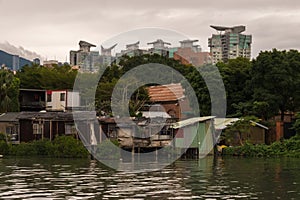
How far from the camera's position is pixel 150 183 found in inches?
799

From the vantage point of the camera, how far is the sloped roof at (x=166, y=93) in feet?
178

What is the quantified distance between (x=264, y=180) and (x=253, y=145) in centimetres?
1685

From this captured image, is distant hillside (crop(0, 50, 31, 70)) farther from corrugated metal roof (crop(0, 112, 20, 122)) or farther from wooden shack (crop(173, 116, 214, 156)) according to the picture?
wooden shack (crop(173, 116, 214, 156))

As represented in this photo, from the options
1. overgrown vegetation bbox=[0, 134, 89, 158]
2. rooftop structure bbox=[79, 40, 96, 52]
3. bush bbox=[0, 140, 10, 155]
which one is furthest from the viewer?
rooftop structure bbox=[79, 40, 96, 52]

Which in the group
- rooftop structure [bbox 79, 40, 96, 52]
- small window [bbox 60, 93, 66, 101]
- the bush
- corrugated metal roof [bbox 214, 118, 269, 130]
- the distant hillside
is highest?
the distant hillside

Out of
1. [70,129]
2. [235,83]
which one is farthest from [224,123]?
[70,129]

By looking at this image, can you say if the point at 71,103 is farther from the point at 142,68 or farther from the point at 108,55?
the point at 108,55

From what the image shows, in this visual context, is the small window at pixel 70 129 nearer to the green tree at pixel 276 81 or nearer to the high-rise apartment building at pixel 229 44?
the green tree at pixel 276 81

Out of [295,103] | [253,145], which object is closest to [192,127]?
[253,145]

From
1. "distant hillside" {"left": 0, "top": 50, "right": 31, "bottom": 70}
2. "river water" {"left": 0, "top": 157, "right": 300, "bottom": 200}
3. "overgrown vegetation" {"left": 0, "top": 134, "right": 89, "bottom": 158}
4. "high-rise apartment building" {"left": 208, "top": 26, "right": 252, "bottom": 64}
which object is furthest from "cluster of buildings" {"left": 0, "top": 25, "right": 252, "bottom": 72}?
"distant hillside" {"left": 0, "top": 50, "right": 31, "bottom": 70}

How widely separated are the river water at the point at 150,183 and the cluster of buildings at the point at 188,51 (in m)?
31.1

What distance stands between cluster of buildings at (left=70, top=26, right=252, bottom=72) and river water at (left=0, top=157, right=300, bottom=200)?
31.1 m

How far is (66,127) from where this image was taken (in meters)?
41.1

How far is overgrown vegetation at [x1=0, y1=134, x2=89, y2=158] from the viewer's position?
1382 inches
